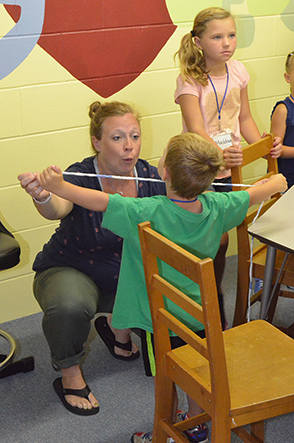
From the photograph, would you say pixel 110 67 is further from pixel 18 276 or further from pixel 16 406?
pixel 16 406

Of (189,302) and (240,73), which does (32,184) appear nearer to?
(189,302)

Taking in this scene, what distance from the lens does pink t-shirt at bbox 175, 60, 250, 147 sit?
7.73 feet

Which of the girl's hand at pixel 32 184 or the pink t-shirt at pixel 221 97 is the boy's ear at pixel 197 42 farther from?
the girl's hand at pixel 32 184

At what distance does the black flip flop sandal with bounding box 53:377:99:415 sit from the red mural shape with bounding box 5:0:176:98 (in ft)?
4.45

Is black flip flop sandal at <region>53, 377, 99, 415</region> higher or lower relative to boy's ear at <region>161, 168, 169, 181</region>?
lower

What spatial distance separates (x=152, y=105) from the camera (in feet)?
8.86

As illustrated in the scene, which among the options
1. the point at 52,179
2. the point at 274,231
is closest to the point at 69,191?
the point at 52,179

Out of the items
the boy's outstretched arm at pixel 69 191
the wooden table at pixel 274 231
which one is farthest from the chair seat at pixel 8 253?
the wooden table at pixel 274 231

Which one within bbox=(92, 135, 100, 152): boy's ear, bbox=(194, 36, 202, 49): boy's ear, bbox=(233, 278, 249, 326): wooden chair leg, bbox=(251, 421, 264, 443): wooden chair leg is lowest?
bbox=(251, 421, 264, 443): wooden chair leg

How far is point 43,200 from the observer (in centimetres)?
167

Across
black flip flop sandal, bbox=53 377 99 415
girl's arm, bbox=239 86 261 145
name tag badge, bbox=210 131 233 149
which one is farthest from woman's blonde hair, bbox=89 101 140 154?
black flip flop sandal, bbox=53 377 99 415

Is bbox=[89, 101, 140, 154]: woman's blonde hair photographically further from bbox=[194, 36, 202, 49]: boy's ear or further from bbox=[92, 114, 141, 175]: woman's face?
bbox=[194, 36, 202, 49]: boy's ear

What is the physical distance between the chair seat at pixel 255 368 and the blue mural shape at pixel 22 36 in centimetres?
147

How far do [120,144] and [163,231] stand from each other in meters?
0.44
